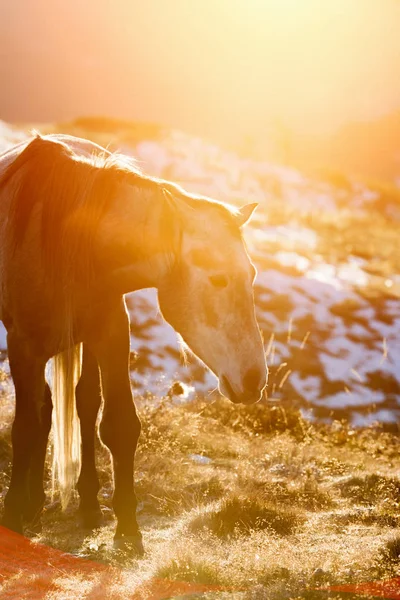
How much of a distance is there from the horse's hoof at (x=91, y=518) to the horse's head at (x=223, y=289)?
1.91 meters

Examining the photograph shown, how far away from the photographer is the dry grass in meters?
4.30

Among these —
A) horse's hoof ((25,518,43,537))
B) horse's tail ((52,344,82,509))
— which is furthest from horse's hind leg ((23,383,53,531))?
horse's tail ((52,344,82,509))

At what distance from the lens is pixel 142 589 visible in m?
3.99

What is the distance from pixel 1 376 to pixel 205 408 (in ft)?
8.68

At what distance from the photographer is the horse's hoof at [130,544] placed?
4.76m

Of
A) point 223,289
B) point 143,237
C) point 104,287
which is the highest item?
point 143,237

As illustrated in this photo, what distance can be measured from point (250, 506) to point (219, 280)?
7.18ft

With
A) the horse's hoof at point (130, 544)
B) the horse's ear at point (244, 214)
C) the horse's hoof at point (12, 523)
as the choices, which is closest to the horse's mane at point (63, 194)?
the horse's ear at point (244, 214)

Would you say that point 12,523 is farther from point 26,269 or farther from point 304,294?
point 304,294

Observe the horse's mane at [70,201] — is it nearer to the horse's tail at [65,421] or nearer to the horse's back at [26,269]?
the horse's back at [26,269]

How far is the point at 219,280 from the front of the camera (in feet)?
14.0

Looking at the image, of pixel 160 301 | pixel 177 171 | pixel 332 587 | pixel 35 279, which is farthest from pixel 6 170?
pixel 177 171

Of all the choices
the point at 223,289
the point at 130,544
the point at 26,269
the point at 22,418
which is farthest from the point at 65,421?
the point at 223,289

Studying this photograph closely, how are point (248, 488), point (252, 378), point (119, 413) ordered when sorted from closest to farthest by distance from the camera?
1. point (252, 378)
2. point (119, 413)
3. point (248, 488)
